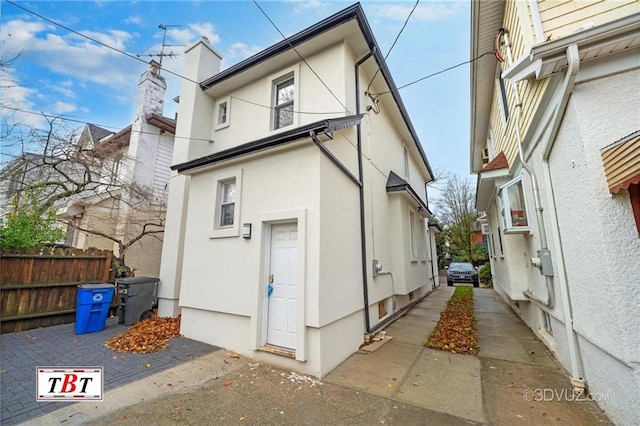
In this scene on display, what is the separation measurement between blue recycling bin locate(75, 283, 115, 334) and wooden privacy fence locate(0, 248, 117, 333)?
124 cm

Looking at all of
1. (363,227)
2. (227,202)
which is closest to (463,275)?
(363,227)

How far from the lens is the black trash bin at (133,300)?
6652 millimetres

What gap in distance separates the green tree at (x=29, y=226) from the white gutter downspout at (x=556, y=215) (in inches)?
438

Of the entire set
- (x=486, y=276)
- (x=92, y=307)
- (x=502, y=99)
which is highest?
(x=502, y=99)

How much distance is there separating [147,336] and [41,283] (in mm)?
3485

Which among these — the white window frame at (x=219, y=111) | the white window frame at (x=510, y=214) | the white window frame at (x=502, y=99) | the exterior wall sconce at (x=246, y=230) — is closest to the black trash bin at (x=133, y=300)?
the exterior wall sconce at (x=246, y=230)

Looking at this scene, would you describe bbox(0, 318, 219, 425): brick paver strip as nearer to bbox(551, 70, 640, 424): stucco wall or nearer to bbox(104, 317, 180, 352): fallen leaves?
bbox(104, 317, 180, 352): fallen leaves

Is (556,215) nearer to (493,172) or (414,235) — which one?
(493,172)

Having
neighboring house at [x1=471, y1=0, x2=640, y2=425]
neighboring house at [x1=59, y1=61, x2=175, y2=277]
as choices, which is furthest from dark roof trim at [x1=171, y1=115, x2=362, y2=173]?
neighboring house at [x1=59, y1=61, x2=175, y2=277]

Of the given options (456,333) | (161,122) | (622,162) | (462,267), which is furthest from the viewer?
(462,267)

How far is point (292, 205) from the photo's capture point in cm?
479

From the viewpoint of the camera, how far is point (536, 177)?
4617 mm

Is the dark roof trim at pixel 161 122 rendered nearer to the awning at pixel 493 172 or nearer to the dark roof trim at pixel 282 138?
the dark roof trim at pixel 282 138

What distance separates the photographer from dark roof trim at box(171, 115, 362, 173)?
4594mm
